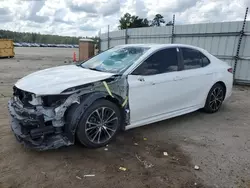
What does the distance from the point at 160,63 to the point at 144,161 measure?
5.80ft

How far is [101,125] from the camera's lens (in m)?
3.21

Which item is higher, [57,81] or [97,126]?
[57,81]

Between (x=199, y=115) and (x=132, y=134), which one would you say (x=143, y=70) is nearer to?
(x=132, y=134)

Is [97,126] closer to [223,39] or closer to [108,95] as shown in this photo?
[108,95]

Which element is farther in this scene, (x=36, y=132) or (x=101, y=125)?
(x=101, y=125)

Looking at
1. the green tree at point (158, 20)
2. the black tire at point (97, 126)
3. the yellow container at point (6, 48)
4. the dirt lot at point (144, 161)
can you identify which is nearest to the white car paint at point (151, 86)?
the black tire at point (97, 126)

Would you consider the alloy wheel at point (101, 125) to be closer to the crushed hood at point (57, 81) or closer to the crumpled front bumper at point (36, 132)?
the crumpled front bumper at point (36, 132)

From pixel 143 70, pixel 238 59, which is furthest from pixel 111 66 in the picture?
pixel 238 59

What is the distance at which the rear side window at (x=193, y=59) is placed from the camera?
4219 mm

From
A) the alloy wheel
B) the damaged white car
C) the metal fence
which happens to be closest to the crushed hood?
the damaged white car

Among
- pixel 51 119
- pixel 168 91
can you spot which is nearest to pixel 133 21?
pixel 168 91

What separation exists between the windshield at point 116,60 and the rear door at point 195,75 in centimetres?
95

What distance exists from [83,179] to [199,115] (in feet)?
10.9

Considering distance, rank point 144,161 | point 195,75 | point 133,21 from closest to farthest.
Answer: point 144,161 → point 195,75 → point 133,21
